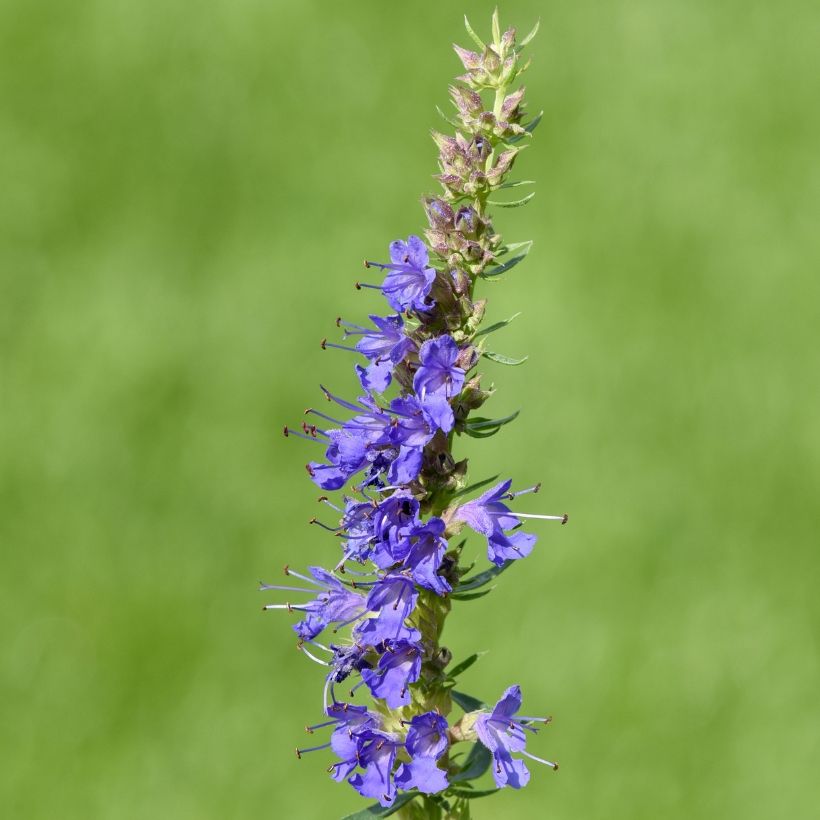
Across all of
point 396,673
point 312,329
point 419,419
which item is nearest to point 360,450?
point 419,419

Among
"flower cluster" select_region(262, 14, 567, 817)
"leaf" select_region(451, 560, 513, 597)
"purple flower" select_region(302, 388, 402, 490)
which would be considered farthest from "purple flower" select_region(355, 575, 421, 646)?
"purple flower" select_region(302, 388, 402, 490)

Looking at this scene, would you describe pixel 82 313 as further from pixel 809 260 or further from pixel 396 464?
pixel 396 464

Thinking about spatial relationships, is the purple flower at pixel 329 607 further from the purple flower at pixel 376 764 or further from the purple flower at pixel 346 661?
the purple flower at pixel 376 764

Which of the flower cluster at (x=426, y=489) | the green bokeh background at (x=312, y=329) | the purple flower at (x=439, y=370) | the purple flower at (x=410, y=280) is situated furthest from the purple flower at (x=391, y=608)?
the green bokeh background at (x=312, y=329)

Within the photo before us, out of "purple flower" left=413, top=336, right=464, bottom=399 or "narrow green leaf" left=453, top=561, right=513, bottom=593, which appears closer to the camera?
"purple flower" left=413, top=336, right=464, bottom=399

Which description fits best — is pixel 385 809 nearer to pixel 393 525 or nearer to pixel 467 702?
pixel 467 702

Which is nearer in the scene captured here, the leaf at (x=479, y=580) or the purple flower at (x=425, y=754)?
the purple flower at (x=425, y=754)

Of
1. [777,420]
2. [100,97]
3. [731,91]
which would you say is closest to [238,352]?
[100,97]

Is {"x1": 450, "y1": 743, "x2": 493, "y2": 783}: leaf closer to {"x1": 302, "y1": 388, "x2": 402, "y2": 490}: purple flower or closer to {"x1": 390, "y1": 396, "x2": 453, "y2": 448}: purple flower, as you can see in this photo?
{"x1": 302, "y1": 388, "x2": 402, "y2": 490}: purple flower
